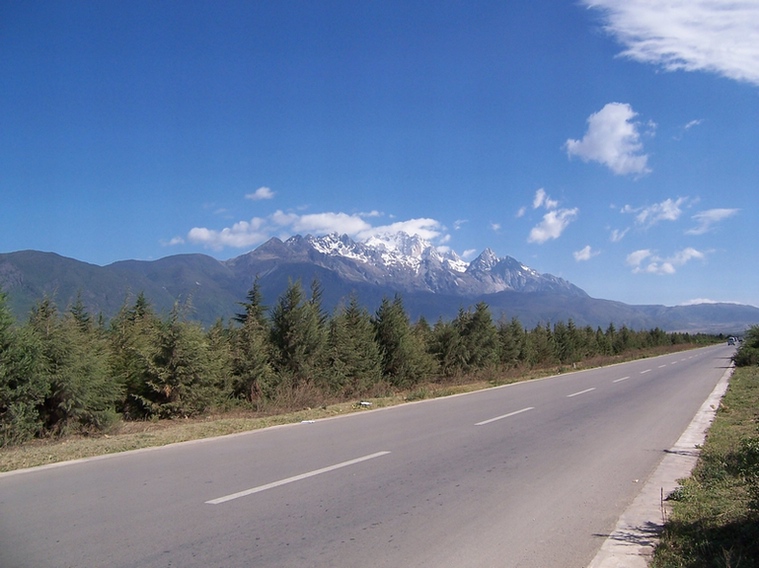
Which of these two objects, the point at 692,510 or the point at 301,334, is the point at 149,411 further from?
the point at 692,510

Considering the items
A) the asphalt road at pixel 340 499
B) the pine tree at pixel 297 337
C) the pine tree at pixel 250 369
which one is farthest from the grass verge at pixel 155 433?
the pine tree at pixel 297 337

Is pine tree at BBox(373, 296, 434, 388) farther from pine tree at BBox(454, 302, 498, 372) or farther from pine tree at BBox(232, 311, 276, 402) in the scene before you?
pine tree at BBox(232, 311, 276, 402)

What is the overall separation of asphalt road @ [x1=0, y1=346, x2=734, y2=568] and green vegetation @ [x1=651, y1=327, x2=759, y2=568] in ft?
2.12

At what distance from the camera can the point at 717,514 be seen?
6004mm

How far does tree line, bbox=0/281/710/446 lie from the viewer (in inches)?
446

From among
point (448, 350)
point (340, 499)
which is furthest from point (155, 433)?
point (448, 350)

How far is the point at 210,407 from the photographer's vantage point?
15.6m

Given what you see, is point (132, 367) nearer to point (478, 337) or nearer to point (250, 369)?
point (250, 369)

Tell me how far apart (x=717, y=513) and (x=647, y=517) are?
0.69 metres

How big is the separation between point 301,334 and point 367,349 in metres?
4.11

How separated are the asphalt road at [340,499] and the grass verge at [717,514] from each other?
638 millimetres

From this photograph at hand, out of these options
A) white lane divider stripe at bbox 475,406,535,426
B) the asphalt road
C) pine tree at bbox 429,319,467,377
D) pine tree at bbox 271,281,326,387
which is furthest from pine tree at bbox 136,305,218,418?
pine tree at bbox 429,319,467,377

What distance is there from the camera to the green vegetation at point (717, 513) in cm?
482

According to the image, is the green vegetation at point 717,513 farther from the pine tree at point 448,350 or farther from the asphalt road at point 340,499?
the pine tree at point 448,350
